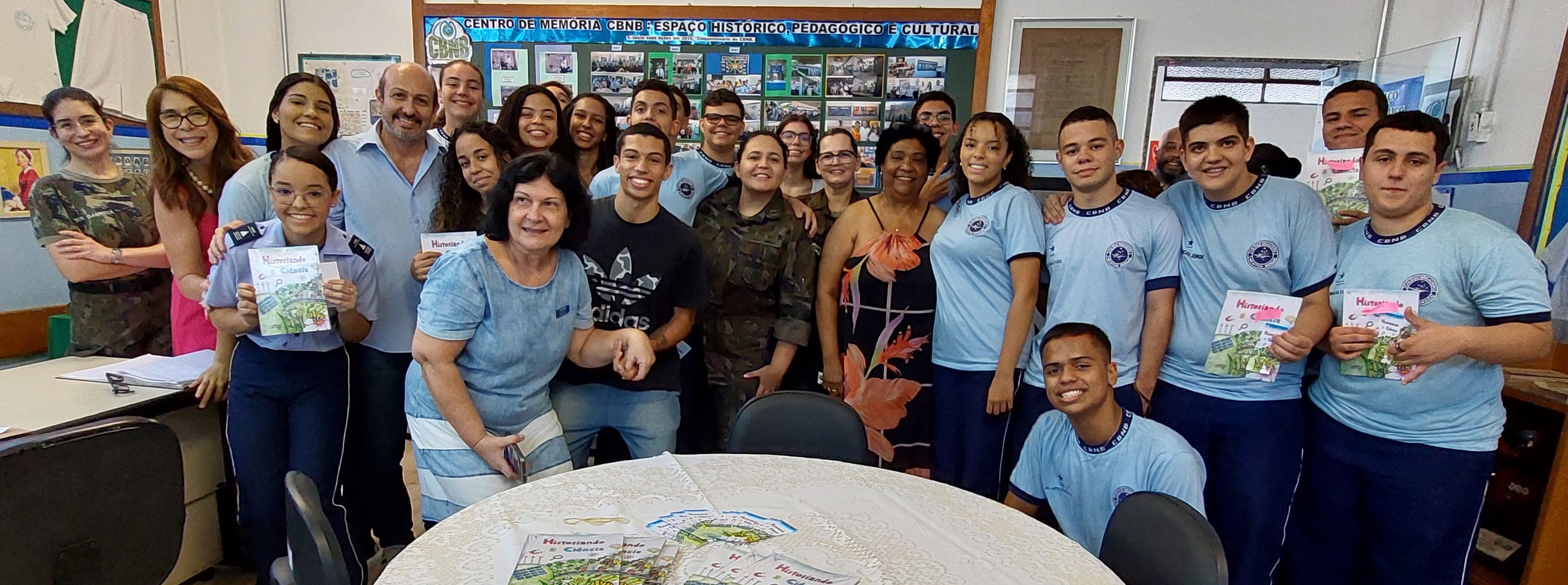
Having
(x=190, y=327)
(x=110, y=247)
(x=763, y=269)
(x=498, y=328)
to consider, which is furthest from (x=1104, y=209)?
(x=110, y=247)

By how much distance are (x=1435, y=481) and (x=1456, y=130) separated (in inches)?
99.8

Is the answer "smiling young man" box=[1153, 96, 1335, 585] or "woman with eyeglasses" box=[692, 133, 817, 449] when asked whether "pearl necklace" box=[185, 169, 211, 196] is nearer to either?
"woman with eyeglasses" box=[692, 133, 817, 449]

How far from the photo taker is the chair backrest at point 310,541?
4.31 feet

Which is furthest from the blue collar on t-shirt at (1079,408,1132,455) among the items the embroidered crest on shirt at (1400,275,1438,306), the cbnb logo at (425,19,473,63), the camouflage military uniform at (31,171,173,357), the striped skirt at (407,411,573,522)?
the cbnb logo at (425,19,473,63)

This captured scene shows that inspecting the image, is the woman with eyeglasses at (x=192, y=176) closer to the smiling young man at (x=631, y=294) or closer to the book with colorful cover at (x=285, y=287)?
the book with colorful cover at (x=285, y=287)

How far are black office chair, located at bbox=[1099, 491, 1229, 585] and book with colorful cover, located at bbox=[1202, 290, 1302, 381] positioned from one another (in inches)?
34.6

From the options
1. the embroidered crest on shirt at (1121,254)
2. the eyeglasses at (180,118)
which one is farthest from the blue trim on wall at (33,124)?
the embroidered crest on shirt at (1121,254)

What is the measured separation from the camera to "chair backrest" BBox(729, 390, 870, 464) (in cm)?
219

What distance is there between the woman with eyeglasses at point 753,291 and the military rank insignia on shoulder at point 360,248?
113 cm

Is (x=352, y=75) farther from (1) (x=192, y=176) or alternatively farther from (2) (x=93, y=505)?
(2) (x=93, y=505)

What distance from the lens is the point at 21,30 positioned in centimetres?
371

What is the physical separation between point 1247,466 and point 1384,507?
37 centimetres

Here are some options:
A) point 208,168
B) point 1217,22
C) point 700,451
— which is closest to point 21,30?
point 208,168

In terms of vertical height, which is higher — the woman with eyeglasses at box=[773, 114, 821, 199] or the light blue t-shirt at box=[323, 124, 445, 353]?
the woman with eyeglasses at box=[773, 114, 821, 199]
